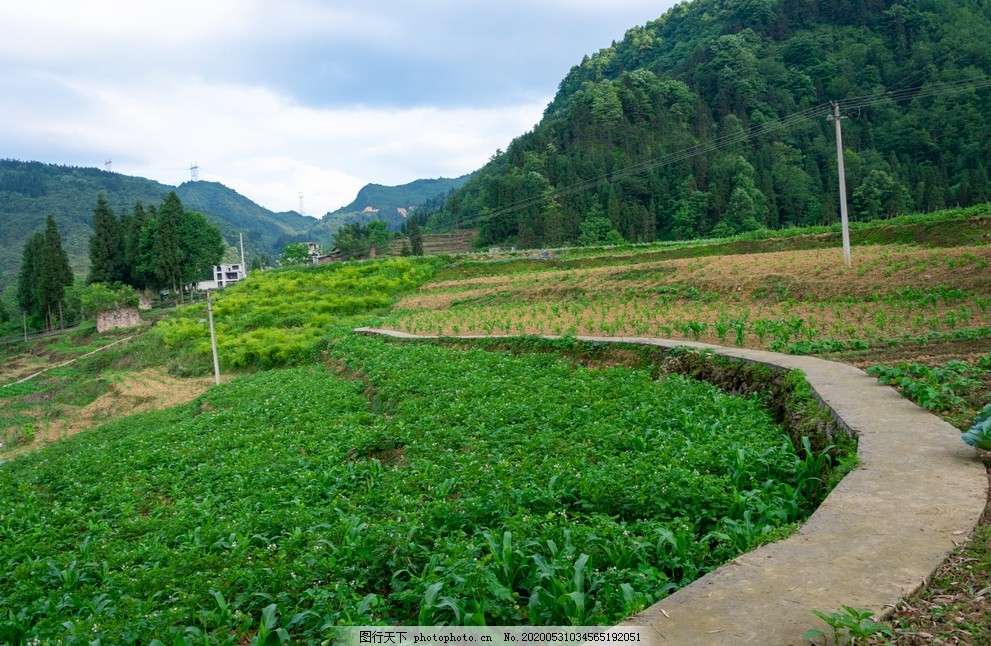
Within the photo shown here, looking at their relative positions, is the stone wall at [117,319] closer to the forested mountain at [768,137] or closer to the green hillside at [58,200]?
the forested mountain at [768,137]

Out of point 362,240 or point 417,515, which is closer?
point 417,515

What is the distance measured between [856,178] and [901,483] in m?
69.5

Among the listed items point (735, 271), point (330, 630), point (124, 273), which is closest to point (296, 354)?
point (735, 271)

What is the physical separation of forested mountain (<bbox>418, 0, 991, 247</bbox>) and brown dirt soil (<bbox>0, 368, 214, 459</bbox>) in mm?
44787

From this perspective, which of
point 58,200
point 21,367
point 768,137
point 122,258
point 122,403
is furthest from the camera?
point 58,200

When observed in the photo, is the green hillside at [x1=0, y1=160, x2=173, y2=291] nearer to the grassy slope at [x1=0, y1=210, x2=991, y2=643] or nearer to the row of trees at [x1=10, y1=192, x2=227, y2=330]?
the row of trees at [x1=10, y1=192, x2=227, y2=330]

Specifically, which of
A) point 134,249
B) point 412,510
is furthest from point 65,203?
point 412,510

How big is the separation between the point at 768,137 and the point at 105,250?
74.5 metres

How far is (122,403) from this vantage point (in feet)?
65.7

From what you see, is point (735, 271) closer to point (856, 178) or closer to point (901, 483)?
point (901, 483)

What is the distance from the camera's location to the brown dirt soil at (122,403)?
719 inches

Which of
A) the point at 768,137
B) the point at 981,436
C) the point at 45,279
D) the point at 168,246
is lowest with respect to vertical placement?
the point at 981,436

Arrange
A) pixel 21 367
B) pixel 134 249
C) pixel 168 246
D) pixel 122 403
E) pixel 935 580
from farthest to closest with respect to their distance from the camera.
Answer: pixel 134 249
pixel 168 246
pixel 21 367
pixel 122 403
pixel 935 580

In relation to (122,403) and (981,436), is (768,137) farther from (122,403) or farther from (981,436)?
(981,436)
